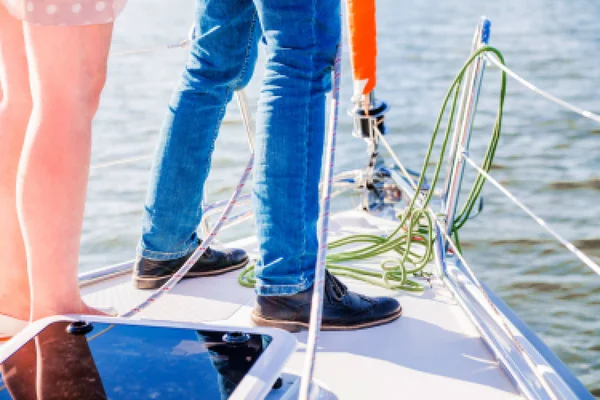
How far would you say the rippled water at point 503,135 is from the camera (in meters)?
3.46

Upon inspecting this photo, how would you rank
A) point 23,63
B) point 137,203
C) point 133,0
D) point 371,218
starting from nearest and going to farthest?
1. point 23,63
2. point 371,218
3. point 137,203
4. point 133,0

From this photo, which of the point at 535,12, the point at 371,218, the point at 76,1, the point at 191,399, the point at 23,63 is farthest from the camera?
the point at 535,12

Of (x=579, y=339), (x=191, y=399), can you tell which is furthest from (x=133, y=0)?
(x=191, y=399)

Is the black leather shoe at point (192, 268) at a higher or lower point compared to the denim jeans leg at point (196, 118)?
lower

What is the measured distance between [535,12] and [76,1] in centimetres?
874

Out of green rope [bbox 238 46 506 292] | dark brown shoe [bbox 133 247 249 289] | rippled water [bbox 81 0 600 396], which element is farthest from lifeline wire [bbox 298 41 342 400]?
rippled water [bbox 81 0 600 396]

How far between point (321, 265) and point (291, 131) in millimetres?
240

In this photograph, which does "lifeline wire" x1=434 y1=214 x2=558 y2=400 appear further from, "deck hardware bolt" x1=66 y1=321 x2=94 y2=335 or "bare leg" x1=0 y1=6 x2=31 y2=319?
"bare leg" x1=0 y1=6 x2=31 y2=319

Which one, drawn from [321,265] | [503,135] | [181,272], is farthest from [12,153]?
[503,135]

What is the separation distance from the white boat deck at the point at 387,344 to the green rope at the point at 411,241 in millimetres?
31

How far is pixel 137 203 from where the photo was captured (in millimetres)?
4715

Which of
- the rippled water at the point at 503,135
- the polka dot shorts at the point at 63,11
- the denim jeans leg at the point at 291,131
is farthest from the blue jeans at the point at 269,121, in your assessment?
the rippled water at the point at 503,135

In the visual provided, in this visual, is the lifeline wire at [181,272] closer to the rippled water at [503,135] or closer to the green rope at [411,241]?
the green rope at [411,241]

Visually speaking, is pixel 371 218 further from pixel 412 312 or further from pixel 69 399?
pixel 69 399
